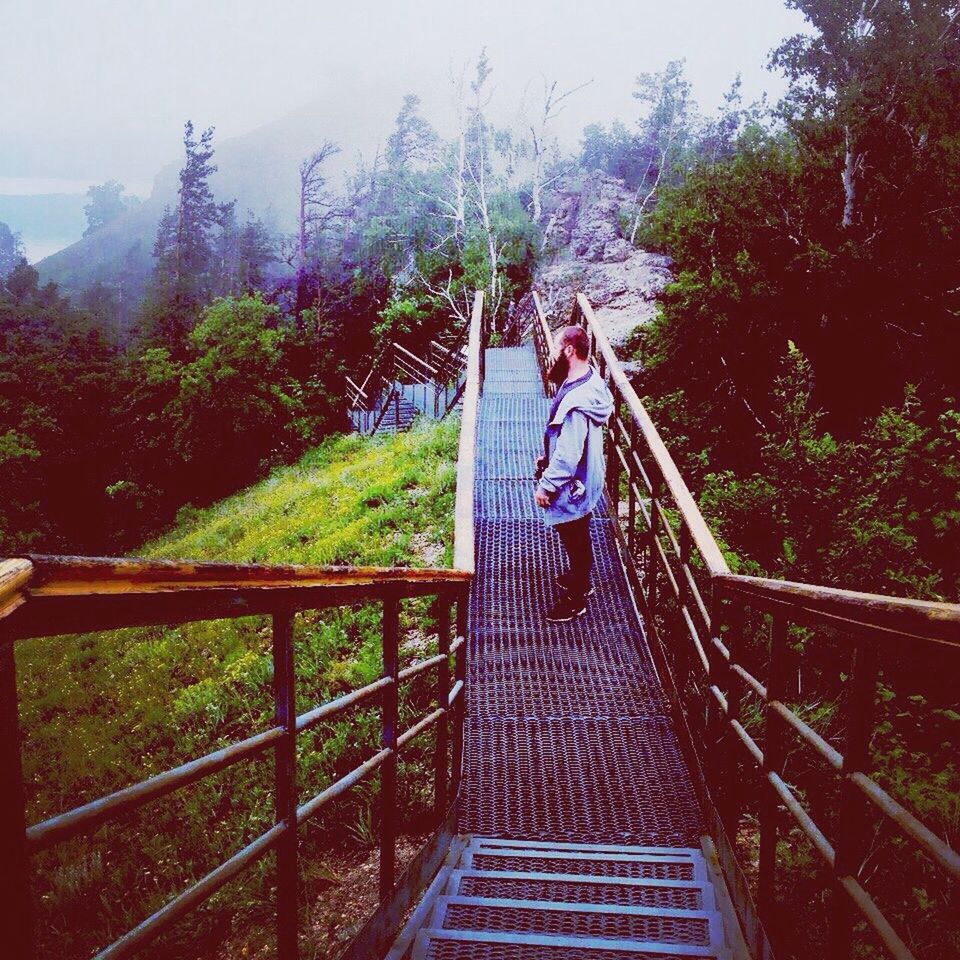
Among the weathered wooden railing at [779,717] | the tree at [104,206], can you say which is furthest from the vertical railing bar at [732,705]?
the tree at [104,206]

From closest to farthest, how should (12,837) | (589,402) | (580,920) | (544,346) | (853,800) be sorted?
(12,837) → (853,800) → (580,920) → (589,402) → (544,346)

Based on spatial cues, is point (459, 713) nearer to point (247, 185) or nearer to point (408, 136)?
point (408, 136)

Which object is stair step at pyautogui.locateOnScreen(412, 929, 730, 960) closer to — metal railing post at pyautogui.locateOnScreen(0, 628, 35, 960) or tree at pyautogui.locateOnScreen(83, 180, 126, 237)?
metal railing post at pyautogui.locateOnScreen(0, 628, 35, 960)

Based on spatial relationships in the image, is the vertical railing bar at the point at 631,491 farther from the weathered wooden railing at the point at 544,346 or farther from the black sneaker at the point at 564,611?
the weathered wooden railing at the point at 544,346

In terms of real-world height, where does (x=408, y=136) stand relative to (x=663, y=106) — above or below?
above

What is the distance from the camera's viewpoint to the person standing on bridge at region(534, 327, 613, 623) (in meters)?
4.55

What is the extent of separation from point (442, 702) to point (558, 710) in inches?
46.8

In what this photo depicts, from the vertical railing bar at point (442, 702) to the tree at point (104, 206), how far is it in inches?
5817

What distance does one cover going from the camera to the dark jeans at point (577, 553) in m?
4.69

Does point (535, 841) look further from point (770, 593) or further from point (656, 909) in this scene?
point (770, 593)

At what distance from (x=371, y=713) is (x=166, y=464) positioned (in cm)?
2440

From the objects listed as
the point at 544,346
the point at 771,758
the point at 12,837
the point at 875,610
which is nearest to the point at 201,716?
the point at 771,758

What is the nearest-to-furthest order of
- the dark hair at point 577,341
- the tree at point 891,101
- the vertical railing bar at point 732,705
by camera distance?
the vertical railing bar at point 732,705 < the dark hair at point 577,341 < the tree at point 891,101

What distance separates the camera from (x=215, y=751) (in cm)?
122
